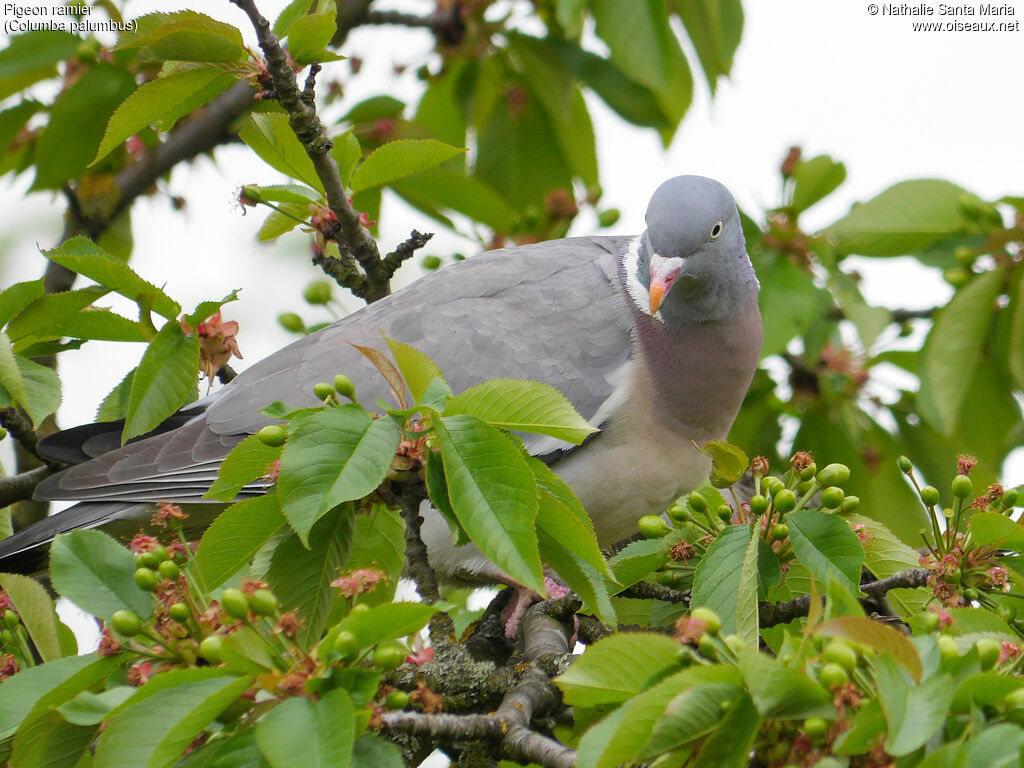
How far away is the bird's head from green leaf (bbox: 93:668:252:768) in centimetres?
198

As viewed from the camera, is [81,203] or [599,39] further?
[81,203]

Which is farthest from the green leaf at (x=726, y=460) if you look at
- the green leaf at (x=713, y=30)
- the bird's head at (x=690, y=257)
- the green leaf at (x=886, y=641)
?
the green leaf at (x=713, y=30)

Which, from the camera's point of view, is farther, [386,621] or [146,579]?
[146,579]

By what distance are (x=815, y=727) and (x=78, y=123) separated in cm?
350

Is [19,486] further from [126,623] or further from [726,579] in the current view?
[726,579]

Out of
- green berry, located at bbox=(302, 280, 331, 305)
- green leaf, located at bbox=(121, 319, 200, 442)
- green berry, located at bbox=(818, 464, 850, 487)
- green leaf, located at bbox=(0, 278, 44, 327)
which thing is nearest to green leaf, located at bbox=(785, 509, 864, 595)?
green berry, located at bbox=(818, 464, 850, 487)

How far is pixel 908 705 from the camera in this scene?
1434 millimetres

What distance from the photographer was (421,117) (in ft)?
16.7

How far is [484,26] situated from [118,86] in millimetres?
1583

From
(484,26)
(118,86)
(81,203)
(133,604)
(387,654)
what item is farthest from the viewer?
(484,26)

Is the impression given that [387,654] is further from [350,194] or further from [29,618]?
[350,194]

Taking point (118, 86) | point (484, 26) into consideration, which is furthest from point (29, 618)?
point (484, 26)

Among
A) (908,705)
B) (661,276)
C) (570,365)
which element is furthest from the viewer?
(570,365)

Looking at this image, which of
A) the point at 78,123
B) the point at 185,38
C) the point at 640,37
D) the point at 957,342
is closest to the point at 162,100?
the point at 185,38
